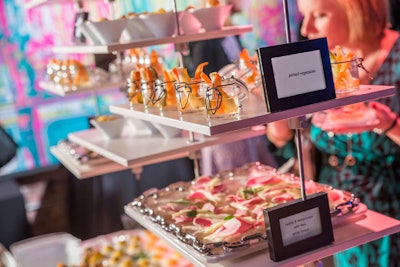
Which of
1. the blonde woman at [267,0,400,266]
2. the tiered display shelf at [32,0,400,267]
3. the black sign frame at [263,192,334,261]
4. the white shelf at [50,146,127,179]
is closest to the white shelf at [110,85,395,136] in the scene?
the tiered display shelf at [32,0,400,267]

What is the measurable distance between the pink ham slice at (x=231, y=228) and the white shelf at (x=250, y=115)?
12.9 inches

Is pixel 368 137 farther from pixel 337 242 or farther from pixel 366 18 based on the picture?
pixel 337 242

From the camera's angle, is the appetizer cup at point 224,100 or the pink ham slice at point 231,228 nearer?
the appetizer cup at point 224,100

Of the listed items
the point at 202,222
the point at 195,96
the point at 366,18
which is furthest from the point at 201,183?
the point at 366,18

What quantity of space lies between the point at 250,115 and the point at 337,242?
0.46 metres

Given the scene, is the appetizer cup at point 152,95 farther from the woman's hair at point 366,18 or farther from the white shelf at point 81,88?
the woman's hair at point 366,18

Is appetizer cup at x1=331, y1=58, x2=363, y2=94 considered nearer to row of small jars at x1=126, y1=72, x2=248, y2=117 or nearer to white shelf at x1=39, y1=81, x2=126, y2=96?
row of small jars at x1=126, y1=72, x2=248, y2=117

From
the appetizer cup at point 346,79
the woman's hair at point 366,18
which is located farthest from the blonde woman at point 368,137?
the appetizer cup at point 346,79

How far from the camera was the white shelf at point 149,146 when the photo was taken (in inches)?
80.0

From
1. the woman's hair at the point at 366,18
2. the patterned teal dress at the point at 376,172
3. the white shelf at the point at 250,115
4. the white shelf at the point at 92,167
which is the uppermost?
the woman's hair at the point at 366,18

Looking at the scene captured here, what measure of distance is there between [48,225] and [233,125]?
3797mm

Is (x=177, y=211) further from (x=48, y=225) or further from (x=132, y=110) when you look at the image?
(x=48, y=225)

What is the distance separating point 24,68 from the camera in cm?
458

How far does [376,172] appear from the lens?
8.28ft
